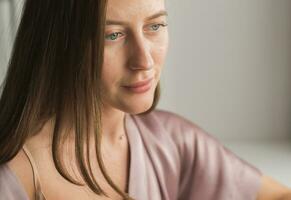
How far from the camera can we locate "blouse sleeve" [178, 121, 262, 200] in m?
0.84

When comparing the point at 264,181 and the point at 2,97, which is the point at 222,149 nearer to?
the point at 264,181

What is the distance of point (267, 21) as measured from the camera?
1.17 metres

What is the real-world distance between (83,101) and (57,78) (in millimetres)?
40

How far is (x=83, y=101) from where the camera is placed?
68 centimetres

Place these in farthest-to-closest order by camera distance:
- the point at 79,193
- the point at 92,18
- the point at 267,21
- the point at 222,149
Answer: the point at 267,21, the point at 222,149, the point at 79,193, the point at 92,18

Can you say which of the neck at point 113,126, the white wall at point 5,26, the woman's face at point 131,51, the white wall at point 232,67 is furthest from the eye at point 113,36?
the white wall at point 232,67

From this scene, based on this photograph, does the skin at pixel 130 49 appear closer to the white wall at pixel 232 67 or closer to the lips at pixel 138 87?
the lips at pixel 138 87

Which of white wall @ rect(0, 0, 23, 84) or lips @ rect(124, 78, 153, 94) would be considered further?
white wall @ rect(0, 0, 23, 84)

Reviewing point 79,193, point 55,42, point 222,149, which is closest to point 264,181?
point 222,149

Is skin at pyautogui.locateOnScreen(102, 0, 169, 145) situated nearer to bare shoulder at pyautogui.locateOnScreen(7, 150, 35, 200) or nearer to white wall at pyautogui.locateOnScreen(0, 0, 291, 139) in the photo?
bare shoulder at pyautogui.locateOnScreen(7, 150, 35, 200)

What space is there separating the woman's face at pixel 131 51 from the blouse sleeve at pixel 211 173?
0.17 meters

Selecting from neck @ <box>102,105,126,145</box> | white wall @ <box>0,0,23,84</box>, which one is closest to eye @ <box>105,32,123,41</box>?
neck @ <box>102,105,126,145</box>

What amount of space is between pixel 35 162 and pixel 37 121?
0.05 metres

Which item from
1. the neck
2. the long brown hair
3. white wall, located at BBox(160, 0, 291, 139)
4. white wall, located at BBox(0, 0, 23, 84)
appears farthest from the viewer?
white wall, located at BBox(160, 0, 291, 139)
